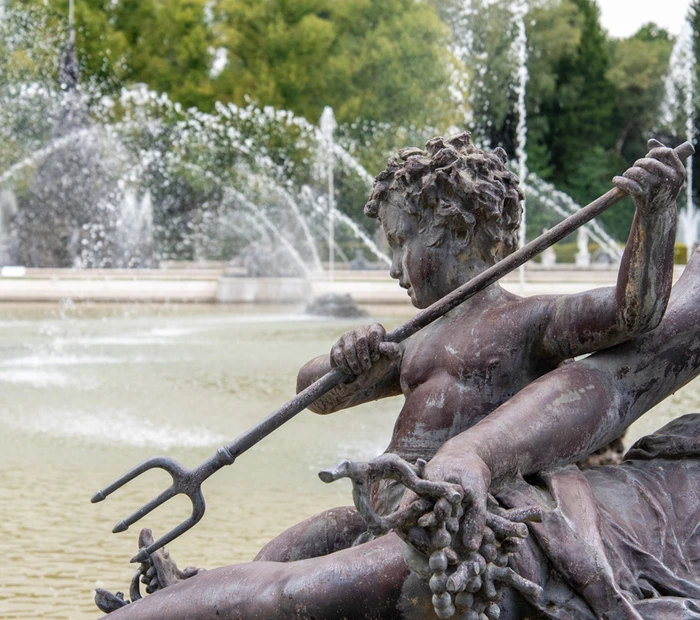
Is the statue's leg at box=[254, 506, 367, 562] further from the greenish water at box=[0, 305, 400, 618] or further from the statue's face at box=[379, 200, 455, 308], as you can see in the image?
the greenish water at box=[0, 305, 400, 618]

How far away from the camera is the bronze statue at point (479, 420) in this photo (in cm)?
199

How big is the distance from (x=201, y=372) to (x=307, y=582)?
8.56 metres

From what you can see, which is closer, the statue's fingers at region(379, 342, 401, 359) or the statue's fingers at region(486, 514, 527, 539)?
the statue's fingers at region(486, 514, 527, 539)

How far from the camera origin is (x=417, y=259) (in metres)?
2.62

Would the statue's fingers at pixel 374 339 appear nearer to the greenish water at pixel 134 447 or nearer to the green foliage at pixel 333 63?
the greenish water at pixel 134 447

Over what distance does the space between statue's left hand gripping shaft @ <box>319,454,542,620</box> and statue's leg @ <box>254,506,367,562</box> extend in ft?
1.97

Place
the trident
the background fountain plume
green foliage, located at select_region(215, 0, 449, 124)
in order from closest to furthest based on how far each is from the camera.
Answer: the trident, the background fountain plume, green foliage, located at select_region(215, 0, 449, 124)

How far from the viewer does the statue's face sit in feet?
8.57

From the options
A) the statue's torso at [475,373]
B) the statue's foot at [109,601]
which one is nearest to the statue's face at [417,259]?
the statue's torso at [475,373]

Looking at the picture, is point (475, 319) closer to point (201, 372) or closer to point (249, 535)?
point (249, 535)

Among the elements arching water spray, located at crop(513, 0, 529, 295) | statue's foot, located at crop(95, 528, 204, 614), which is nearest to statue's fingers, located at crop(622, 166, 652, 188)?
statue's foot, located at crop(95, 528, 204, 614)

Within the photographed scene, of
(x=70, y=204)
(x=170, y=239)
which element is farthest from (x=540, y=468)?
(x=170, y=239)

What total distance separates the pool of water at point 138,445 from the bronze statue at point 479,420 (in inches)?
68.6

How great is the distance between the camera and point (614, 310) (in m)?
2.32
